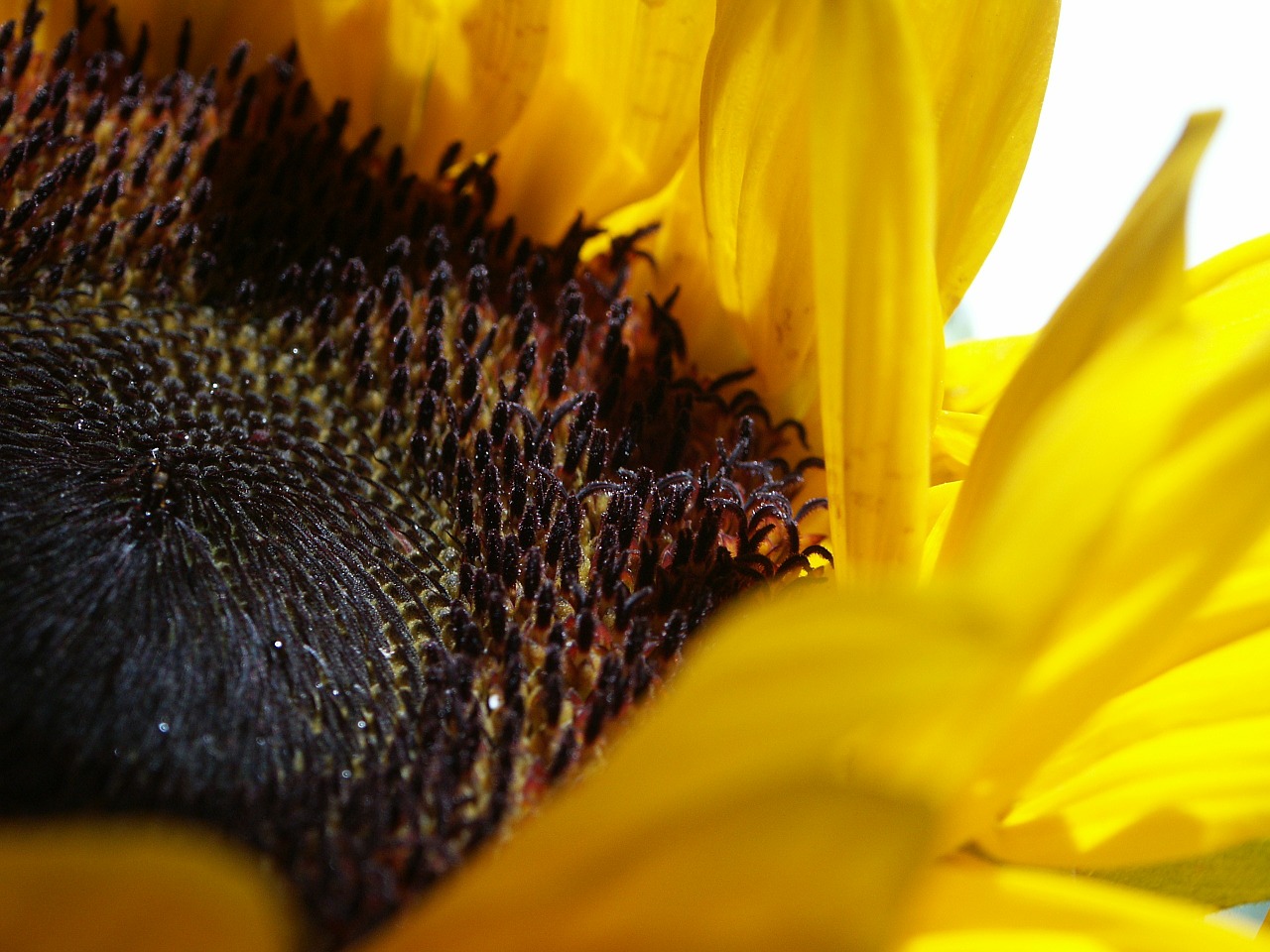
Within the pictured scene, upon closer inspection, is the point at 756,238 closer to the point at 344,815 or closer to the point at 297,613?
the point at 297,613

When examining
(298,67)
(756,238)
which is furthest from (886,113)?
(298,67)

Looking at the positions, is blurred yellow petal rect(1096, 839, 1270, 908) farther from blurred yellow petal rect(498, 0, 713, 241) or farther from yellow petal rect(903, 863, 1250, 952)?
blurred yellow petal rect(498, 0, 713, 241)

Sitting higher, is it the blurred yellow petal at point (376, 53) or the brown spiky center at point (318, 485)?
the blurred yellow petal at point (376, 53)

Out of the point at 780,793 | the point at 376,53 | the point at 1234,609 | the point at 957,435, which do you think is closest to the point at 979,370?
the point at 957,435

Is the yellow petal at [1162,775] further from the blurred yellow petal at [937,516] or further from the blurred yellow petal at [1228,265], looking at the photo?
the blurred yellow petal at [1228,265]

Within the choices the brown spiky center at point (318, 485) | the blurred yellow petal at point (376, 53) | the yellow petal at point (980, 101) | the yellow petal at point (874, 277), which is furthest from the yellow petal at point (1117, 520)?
the blurred yellow petal at point (376, 53)

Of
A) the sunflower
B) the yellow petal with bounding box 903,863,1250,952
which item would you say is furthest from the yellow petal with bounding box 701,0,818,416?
the yellow petal with bounding box 903,863,1250,952
